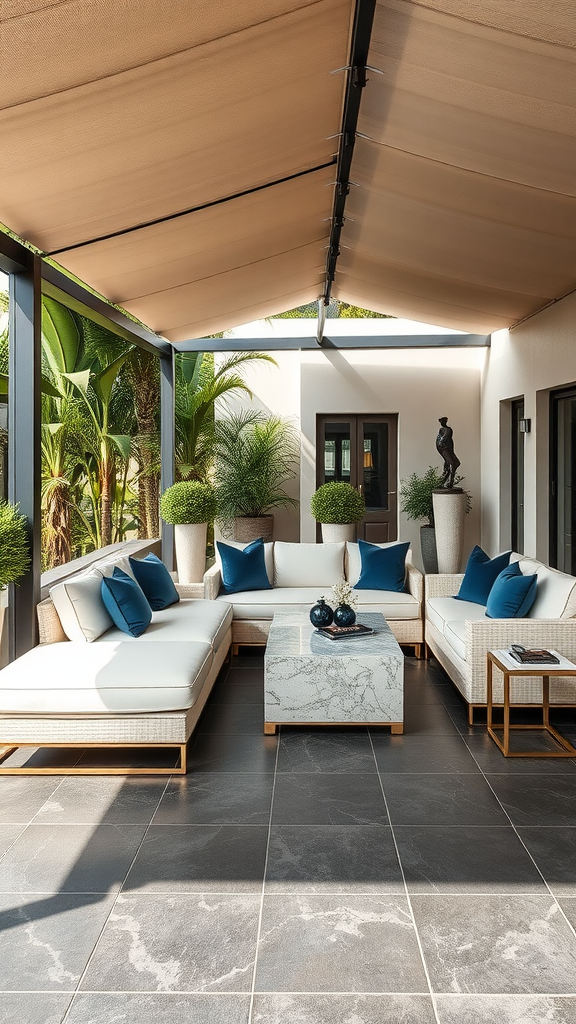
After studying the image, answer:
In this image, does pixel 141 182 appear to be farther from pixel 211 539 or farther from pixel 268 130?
pixel 211 539

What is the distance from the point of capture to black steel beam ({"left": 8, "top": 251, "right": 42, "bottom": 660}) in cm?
537

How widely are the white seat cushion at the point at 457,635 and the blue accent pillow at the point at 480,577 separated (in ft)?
1.89

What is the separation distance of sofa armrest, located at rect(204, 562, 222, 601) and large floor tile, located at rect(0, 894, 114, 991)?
404 centimetres

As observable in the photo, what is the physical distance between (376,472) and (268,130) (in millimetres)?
7694

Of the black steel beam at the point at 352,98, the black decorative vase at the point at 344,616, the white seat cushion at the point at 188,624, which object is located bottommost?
the white seat cushion at the point at 188,624

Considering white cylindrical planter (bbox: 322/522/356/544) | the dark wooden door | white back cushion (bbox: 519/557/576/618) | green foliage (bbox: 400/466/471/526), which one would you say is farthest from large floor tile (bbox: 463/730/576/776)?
the dark wooden door

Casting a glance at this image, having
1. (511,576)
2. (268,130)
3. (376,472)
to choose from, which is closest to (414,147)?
(268,130)

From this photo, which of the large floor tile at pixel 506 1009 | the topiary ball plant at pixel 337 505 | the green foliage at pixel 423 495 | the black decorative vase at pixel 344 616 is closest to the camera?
the large floor tile at pixel 506 1009

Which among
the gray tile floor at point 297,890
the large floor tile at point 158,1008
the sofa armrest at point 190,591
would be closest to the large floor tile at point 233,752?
the gray tile floor at point 297,890

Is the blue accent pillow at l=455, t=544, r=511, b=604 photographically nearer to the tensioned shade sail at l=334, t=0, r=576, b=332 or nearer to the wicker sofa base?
the tensioned shade sail at l=334, t=0, r=576, b=332

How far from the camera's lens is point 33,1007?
255cm

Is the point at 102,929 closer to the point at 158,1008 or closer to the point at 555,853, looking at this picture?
the point at 158,1008

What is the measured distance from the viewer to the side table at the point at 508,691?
15.4 feet

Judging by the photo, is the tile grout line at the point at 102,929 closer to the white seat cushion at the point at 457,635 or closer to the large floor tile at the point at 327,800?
the large floor tile at the point at 327,800
